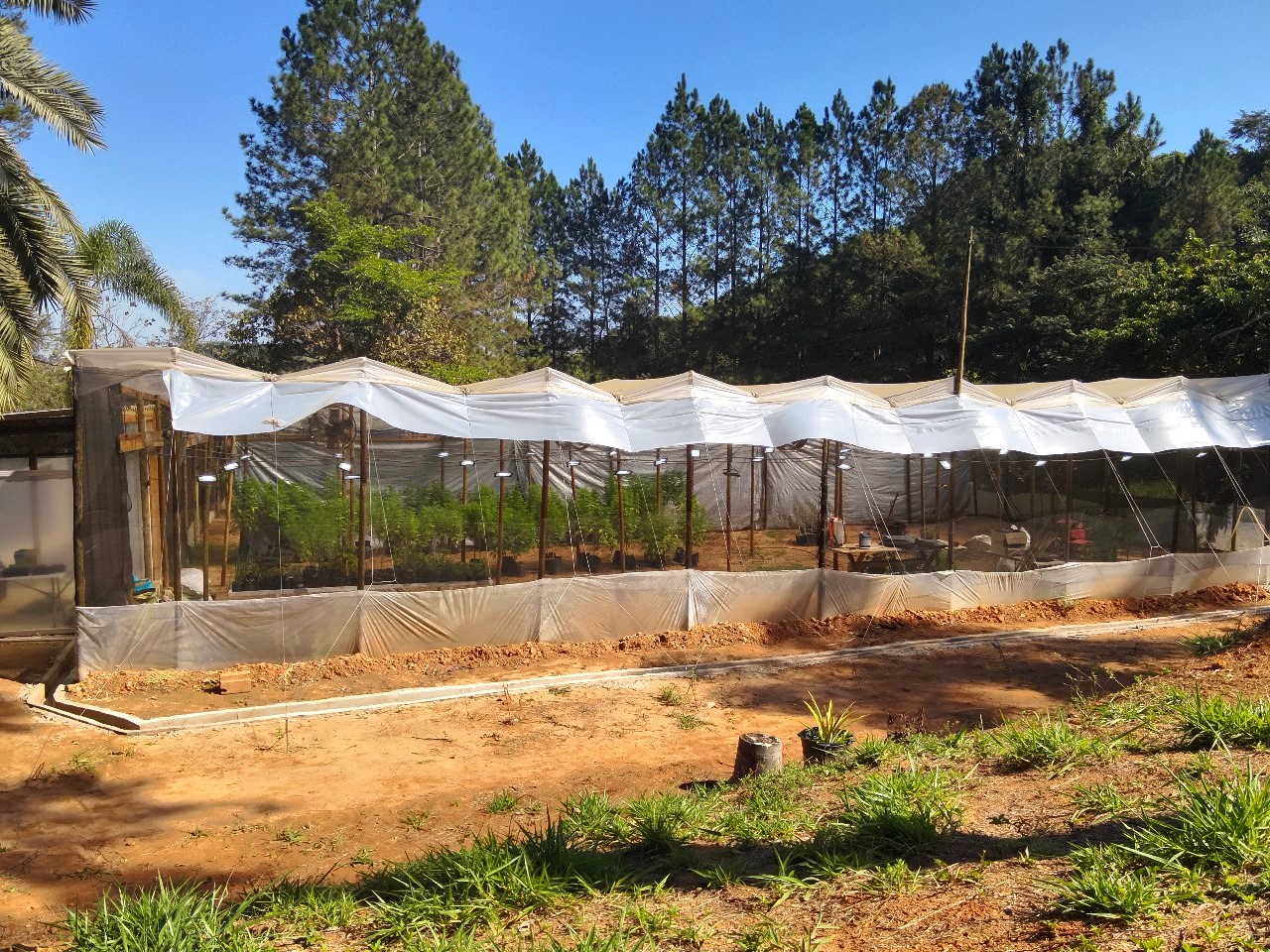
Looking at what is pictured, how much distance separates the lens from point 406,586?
11.9 m

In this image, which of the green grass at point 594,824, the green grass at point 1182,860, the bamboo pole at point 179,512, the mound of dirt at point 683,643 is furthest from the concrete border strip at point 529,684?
the green grass at point 1182,860

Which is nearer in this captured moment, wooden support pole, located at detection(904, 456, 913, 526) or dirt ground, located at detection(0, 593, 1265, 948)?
dirt ground, located at detection(0, 593, 1265, 948)

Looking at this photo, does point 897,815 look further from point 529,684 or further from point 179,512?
point 179,512

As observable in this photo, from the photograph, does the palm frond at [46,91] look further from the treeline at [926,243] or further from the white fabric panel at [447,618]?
the treeline at [926,243]

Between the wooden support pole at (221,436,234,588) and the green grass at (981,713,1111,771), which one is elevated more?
the wooden support pole at (221,436,234,588)

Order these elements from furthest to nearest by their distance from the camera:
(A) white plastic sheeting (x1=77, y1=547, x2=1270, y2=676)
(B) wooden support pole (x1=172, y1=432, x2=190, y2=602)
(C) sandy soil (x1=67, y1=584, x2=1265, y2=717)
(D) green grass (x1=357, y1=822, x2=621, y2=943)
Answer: (B) wooden support pole (x1=172, y1=432, x2=190, y2=602) → (A) white plastic sheeting (x1=77, y1=547, x2=1270, y2=676) → (C) sandy soil (x1=67, y1=584, x2=1265, y2=717) → (D) green grass (x1=357, y1=822, x2=621, y2=943)

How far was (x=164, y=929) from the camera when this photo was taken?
13.2ft

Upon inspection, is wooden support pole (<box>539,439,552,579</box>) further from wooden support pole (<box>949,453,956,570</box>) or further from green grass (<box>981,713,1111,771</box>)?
green grass (<box>981,713,1111,771</box>)

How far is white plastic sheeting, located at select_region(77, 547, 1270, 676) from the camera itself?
34.1 feet

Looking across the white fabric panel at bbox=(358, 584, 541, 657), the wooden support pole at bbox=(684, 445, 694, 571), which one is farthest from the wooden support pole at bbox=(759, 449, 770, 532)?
the white fabric panel at bbox=(358, 584, 541, 657)

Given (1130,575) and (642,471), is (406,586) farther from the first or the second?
(1130,575)

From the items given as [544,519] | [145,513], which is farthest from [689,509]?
[145,513]

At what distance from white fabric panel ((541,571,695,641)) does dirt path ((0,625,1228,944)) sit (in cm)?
169

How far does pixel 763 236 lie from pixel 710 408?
32.4 metres
